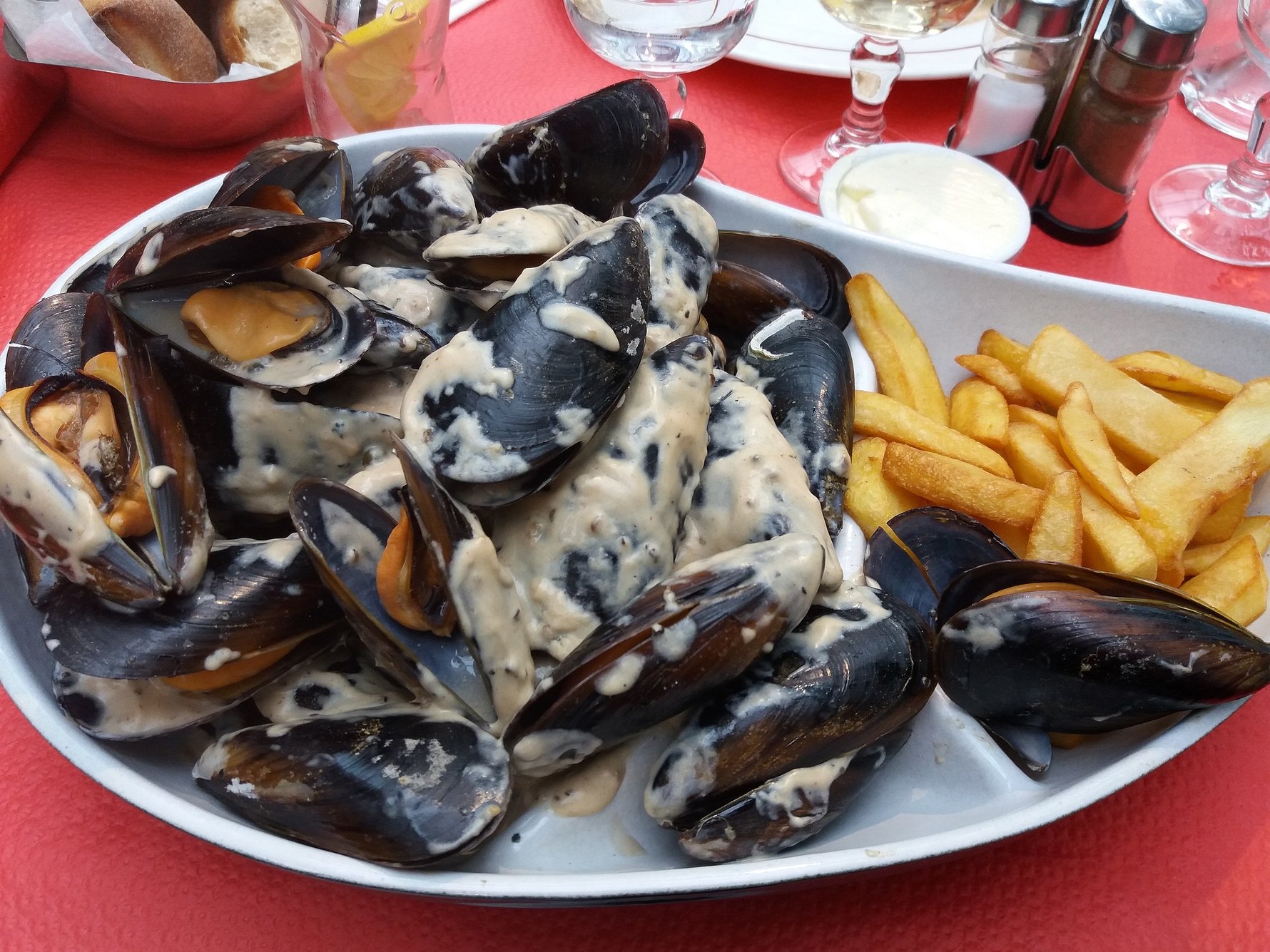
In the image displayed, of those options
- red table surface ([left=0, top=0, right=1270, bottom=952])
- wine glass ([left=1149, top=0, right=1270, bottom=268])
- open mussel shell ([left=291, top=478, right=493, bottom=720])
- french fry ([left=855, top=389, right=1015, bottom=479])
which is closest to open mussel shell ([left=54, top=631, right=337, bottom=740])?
open mussel shell ([left=291, top=478, right=493, bottom=720])

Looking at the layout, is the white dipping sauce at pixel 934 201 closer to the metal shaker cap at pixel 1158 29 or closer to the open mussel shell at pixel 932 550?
the metal shaker cap at pixel 1158 29

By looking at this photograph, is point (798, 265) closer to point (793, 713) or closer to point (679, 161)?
point (679, 161)

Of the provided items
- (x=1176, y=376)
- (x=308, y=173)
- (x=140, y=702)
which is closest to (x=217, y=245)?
(x=308, y=173)

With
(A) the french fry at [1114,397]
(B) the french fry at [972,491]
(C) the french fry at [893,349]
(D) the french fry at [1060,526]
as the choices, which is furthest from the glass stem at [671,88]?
(D) the french fry at [1060,526]

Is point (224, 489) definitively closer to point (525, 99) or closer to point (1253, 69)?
point (525, 99)

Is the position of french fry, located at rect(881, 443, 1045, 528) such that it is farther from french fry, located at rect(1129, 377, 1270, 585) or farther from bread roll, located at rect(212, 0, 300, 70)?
bread roll, located at rect(212, 0, 300, 70)

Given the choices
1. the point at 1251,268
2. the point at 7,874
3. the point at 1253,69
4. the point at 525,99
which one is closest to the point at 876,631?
the point at 7,874
